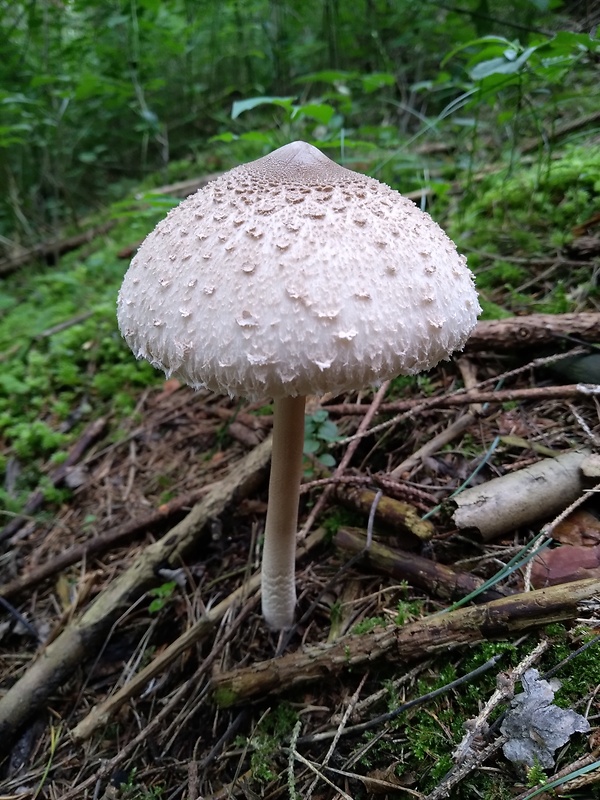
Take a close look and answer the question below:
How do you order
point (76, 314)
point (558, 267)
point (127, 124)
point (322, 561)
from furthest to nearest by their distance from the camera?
point (127, 124) < point (76, 314) < point (558, 267) < point (322, 561)

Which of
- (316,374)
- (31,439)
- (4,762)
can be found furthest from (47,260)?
(316,374)

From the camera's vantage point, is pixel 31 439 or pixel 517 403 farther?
pixel 31 439

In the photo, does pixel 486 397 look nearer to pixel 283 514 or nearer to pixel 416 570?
pixel 416 570

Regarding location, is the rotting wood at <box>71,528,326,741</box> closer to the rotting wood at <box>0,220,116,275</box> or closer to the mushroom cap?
the mushroom cap

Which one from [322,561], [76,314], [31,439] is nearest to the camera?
[322,561]

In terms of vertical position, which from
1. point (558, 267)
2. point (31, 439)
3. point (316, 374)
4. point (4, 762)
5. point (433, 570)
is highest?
point (316, 374)

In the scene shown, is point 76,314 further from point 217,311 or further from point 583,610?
point 583,610

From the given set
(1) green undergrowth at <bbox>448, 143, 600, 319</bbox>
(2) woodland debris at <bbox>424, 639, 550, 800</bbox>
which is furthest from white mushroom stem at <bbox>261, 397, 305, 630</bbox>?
(1) green undergrowth at <bbox>448, 143, 600, 319</bbox>
